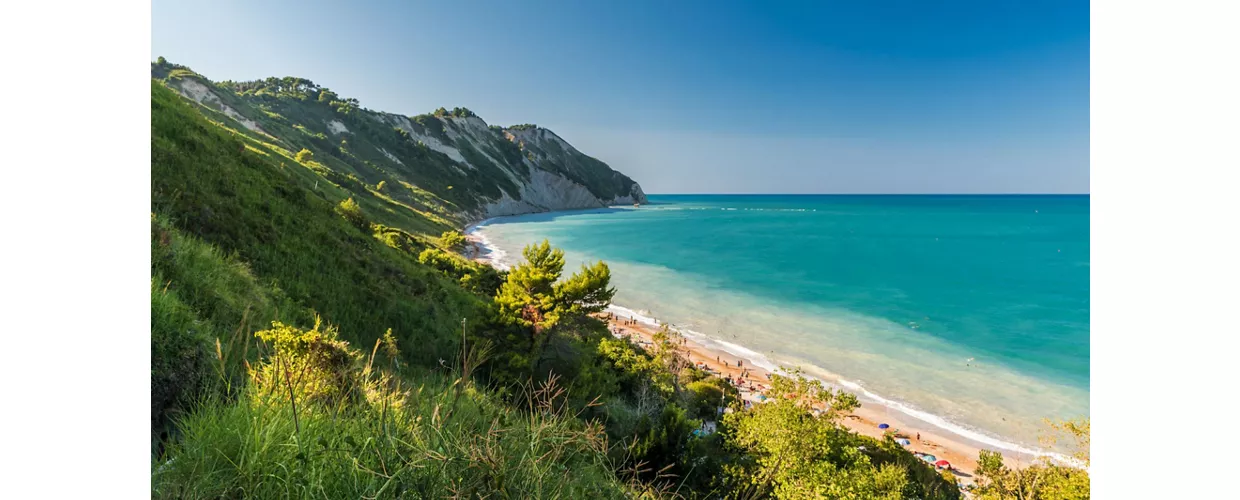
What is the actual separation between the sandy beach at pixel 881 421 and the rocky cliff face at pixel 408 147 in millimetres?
38662

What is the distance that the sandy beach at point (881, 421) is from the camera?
16656 mm

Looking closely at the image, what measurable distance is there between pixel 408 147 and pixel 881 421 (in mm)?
92935

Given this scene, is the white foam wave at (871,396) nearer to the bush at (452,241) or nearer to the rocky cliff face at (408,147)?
the bush at (452,241)

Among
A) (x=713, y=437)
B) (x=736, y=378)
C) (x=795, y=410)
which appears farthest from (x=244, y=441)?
(x=736, y=378)

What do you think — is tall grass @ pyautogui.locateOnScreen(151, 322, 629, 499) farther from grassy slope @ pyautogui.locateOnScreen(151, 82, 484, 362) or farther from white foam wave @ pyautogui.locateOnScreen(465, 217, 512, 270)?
white foam wave @ pyautogui.locateOnScreen(465, 217, 512, 270)

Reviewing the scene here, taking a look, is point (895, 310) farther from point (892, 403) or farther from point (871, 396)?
point (892, 403)

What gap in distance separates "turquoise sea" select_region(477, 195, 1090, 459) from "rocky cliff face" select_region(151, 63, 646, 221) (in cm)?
1866

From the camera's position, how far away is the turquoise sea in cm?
2242

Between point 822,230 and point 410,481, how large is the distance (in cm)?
10267

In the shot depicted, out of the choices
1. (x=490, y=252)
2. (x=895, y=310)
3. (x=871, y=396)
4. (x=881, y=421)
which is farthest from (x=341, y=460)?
(x=490, y=252)
